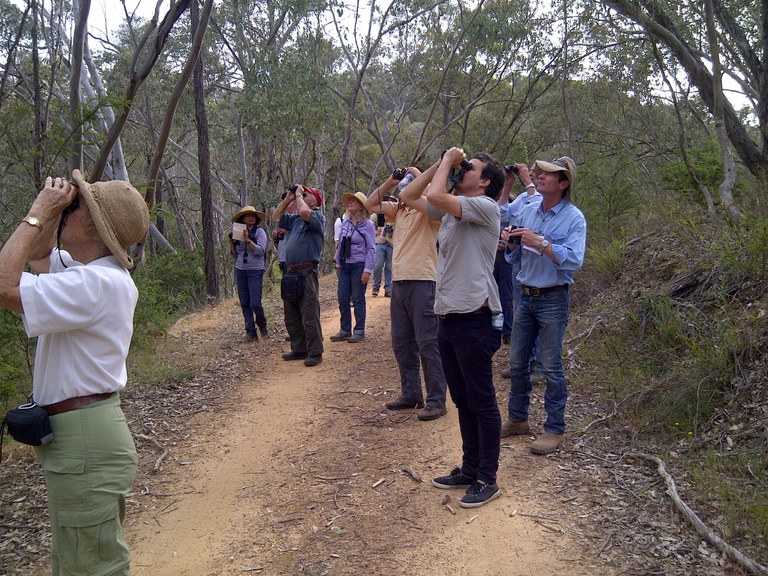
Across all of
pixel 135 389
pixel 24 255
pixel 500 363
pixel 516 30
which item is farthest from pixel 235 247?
pixel 516 30

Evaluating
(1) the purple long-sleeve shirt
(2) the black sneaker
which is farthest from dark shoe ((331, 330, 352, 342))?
(2) the black sneaker

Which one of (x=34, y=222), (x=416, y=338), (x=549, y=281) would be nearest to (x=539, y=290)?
(x=549, y=281)

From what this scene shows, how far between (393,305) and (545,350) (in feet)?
5.27

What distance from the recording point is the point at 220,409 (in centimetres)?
605

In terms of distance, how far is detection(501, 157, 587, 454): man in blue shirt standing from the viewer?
438 cm

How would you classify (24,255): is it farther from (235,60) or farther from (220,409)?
(235,60)

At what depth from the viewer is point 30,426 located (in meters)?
2.21

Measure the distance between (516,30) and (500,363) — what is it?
13703mm

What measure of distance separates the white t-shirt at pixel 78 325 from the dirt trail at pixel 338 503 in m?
1.55

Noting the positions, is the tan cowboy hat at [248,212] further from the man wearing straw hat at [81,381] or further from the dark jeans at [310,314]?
the man wearing straw hat at [81,381]

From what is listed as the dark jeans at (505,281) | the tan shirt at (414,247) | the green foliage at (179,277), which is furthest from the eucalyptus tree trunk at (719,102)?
the green foliage at (179,277)

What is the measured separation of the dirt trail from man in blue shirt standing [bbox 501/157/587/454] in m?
0.41

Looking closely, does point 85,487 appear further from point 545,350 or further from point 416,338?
point 416,338

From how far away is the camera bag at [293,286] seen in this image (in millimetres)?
7215
